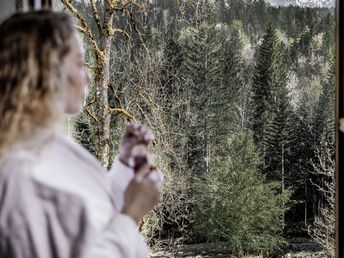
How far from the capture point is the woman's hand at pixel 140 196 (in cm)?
91

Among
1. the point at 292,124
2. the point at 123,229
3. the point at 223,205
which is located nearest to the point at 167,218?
the point at 223,205

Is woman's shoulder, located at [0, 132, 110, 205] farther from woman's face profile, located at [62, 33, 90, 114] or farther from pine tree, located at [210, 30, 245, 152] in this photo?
pine tree, located at [210, 30, 245, 152]

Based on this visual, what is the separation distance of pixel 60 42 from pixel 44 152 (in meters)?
0.16

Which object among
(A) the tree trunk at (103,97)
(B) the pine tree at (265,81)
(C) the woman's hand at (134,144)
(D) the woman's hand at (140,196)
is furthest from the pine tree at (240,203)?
(D) the woman's hand at (140,196)

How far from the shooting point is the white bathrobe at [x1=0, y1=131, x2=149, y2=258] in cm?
81

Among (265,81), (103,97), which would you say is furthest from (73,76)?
(265,81)

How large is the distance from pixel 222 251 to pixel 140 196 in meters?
2.33

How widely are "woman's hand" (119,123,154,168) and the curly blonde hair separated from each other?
0.67 ft

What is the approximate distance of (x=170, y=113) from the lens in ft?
10.4

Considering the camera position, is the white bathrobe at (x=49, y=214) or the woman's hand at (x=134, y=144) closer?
the white bathrobe at (x=49, y=214)

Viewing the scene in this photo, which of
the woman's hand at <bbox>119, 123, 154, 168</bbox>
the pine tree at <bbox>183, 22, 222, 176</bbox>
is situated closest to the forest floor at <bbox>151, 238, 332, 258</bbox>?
the pine tree at <bbox>183, 22, 222, 176</bbox>

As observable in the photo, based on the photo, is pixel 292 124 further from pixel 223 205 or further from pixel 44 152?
pixel 44 152

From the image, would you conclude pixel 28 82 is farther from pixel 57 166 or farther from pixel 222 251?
pixel 222 251

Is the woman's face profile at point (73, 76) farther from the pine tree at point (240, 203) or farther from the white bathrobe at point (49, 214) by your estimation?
the pine tree at point (240, 203)
